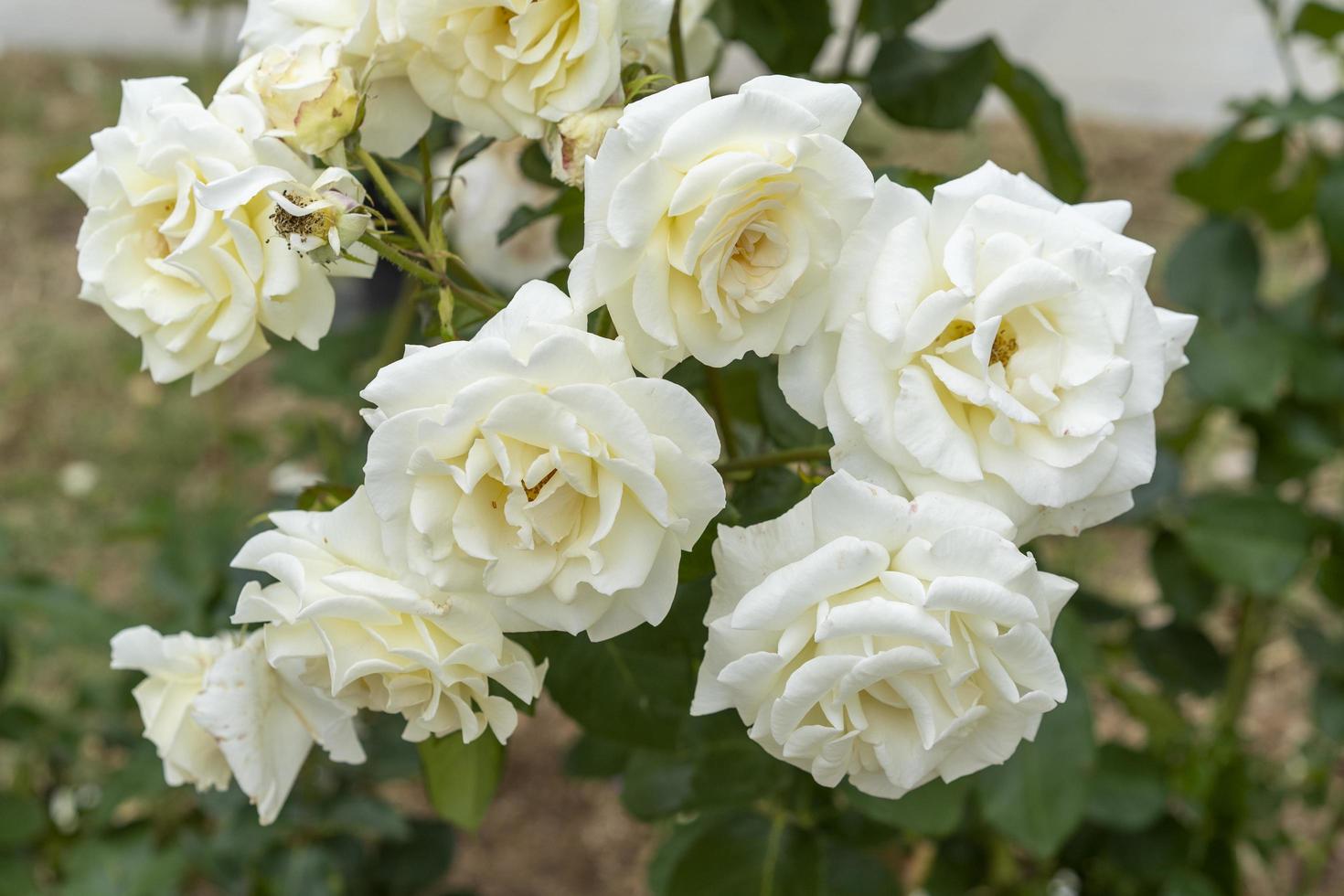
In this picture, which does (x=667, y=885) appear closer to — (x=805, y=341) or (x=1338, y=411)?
(x=805, y=341)

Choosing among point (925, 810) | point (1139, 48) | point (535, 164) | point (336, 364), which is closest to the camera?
point (535, 164)

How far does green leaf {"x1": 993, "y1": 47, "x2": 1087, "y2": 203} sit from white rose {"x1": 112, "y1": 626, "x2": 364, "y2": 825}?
2.58ft

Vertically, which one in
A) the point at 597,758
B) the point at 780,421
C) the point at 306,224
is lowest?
the point at 597,758

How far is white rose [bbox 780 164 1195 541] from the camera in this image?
2.08 ft

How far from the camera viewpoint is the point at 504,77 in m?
0.72

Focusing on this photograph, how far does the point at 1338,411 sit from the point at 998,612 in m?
1.04

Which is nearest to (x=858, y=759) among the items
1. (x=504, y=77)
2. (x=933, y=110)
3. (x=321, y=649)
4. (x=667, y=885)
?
(x=321, y=649)

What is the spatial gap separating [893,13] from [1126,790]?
2.74ft

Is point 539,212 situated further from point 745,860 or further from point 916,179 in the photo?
point 745,860

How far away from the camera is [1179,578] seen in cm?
145

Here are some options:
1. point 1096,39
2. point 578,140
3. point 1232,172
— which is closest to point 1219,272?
point 1232,172

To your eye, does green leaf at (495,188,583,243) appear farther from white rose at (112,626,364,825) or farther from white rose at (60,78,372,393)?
white rose at (112,626,364,825)

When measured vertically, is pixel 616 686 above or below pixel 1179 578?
above

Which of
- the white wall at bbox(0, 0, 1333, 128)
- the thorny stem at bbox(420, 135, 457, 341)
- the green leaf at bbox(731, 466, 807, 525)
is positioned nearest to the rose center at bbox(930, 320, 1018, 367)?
the green leaf at bbox(731, 466, 807, 525)
